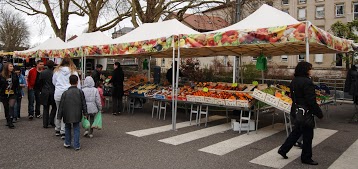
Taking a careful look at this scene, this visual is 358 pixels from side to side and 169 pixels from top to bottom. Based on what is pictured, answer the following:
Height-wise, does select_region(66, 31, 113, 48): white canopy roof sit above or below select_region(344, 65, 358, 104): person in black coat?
above

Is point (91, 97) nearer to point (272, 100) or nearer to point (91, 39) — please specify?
point (272, 100)

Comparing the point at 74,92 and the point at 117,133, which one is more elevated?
the point at 74,92

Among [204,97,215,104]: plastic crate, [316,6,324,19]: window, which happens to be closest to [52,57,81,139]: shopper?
[204,97,215,104]: plastic crate

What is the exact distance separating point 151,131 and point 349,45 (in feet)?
21.1

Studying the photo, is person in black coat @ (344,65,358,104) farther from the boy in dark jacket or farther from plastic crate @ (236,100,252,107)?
the boy in dark jacket

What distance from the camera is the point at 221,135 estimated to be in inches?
307

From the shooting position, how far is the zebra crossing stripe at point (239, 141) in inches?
250

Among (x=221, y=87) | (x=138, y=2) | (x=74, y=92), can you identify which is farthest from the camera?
(x=138, y=2)

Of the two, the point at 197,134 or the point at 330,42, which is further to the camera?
the point at 197,134

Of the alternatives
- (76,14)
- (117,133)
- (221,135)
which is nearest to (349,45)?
(221,135)

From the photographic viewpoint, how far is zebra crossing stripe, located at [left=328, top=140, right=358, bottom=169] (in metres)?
5.40

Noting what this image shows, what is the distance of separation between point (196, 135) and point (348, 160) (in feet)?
11.1

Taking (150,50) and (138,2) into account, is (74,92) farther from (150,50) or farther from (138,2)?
(138,2)

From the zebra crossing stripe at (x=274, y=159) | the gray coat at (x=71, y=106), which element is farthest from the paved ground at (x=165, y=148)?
the gray coat at (x=71, y=106)
